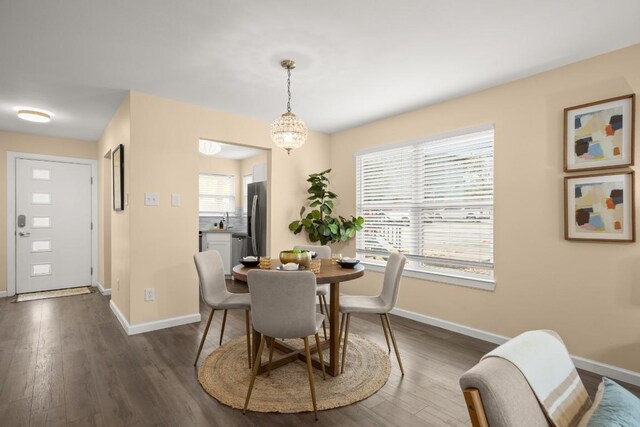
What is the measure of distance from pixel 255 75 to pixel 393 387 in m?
2.78

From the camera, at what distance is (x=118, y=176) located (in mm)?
3828

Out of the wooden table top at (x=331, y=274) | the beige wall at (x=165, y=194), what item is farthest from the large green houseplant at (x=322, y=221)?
the wooden table top at (x=331, y=274)

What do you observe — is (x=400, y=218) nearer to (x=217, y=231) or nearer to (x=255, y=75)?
(x=255, y=75)

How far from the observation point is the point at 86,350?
2.99 metres

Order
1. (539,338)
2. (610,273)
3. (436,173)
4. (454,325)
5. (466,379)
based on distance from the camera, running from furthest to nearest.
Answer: (436,173), (454,325), (610,273), (539,338), (466,379)

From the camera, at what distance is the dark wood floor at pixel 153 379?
6.61ft

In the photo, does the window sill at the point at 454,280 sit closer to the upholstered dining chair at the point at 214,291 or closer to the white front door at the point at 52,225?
the upholstered dining chair at the point at 214,291

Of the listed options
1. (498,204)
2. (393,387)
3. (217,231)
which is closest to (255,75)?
(498,204)

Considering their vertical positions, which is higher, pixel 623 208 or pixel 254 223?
pixel 623 208

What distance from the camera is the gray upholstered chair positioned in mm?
1943

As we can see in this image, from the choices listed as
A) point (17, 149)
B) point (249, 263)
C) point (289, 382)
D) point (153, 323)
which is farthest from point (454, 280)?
point (17, 149)

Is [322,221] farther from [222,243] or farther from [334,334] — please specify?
[222,243]

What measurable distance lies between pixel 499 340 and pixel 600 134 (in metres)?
1.97

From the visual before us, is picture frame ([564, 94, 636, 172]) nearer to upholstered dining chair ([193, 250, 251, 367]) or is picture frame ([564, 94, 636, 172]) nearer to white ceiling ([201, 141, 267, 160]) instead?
upholstered dining chair ([193, 250, 251, 367])
